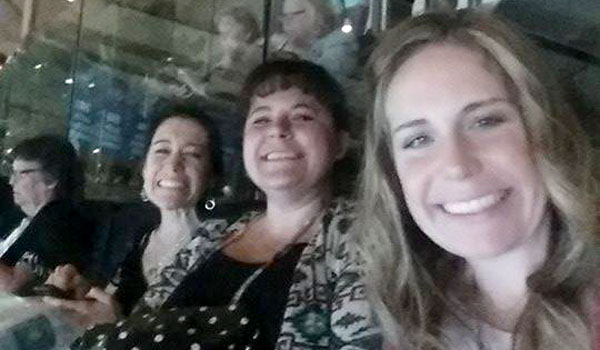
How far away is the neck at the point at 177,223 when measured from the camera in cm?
92

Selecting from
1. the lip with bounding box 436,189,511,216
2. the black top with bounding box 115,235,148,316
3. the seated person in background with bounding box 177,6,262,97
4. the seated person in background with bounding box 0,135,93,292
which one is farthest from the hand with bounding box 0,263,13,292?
the lip with bounding box 436,189,511,216

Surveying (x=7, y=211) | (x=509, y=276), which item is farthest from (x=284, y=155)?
(x=7, y=211)

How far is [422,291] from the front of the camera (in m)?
0.80

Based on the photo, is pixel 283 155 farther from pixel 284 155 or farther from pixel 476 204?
pixel 476 204

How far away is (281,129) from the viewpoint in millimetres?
863

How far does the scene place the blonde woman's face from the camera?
28.6 inches

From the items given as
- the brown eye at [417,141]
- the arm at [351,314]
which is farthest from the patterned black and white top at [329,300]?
the brown eye at [417,141]

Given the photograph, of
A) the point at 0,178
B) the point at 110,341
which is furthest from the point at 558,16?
the point at 0,178

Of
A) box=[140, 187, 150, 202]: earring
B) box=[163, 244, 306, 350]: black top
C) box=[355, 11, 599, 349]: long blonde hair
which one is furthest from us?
box=[140, 187, 150, 202]: earring

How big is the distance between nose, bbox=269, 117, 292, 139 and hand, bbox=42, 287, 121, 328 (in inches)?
8.6

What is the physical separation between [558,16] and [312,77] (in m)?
0.21

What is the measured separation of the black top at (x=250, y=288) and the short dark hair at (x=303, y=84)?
0.40 feet

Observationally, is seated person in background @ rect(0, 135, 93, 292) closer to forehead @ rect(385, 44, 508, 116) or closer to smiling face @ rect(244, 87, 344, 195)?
smiling face @ rect(244, 87, 344, 195)

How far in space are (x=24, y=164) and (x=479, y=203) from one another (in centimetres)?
49
